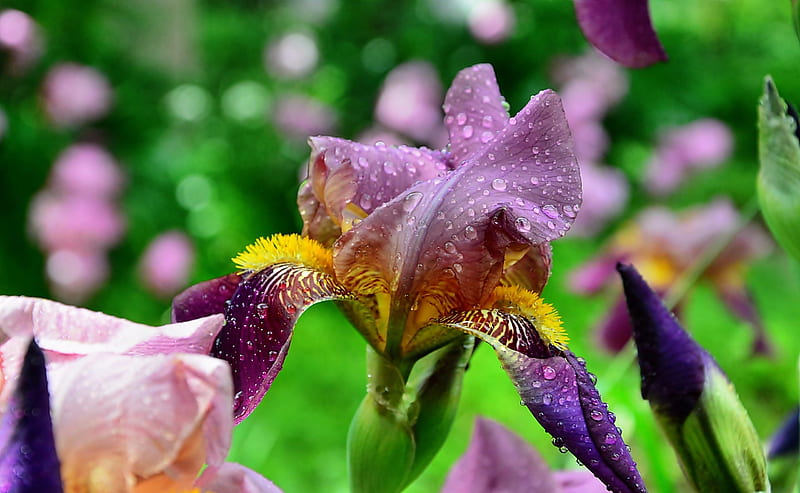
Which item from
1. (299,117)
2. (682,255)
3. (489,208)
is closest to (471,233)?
(489,208)

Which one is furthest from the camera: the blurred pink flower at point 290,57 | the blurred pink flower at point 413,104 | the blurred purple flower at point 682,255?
the blurred pink flower at point 290,57

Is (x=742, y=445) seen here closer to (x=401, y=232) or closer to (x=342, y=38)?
(x=401, y=232)

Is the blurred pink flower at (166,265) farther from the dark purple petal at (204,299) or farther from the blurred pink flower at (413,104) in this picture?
the dark purple petal at (204,299)

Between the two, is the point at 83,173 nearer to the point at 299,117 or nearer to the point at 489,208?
the point at 299,117

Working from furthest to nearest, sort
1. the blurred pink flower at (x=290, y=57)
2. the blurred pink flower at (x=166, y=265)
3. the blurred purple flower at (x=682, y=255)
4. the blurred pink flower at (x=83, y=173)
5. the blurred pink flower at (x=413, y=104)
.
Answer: the blurred pink flower at (x=290, y=57), the blurred pink flower at (x=413, y=104), the blurred pink flower at (x=166, y=265), the blurred pink flower at (x=83, y=173), the blurred purple flower at (x=682, y=255)

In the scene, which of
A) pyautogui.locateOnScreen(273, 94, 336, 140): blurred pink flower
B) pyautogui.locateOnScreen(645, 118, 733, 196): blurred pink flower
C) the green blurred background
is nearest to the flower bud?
the green blurred background

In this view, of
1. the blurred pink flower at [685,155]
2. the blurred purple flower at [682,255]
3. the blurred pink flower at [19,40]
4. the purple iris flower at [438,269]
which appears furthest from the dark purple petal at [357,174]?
the blurred pink flower at [685,155]
